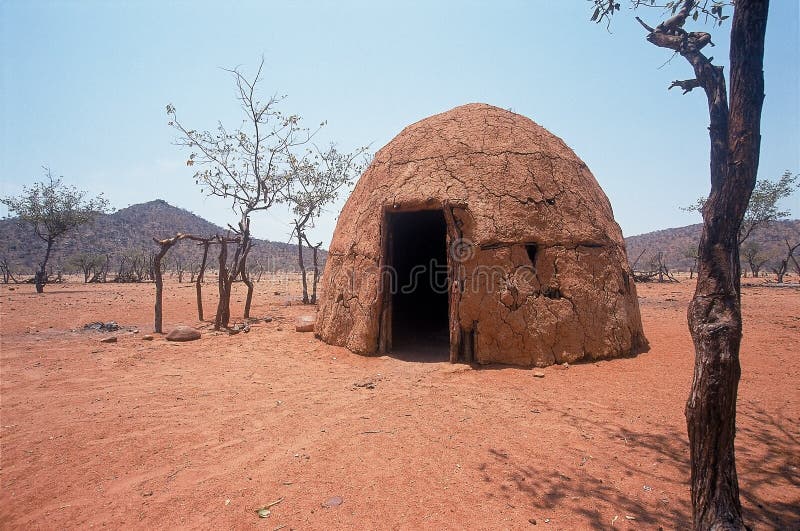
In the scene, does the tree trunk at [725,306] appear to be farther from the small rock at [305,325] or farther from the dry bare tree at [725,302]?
the small rock at [305,325]

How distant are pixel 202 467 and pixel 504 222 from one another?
457cm

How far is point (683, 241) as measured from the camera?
42500mm

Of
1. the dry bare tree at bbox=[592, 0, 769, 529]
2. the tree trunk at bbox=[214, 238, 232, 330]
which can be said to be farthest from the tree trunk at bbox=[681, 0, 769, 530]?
the tree trunk at bbox=[214, 238, 232, 330]

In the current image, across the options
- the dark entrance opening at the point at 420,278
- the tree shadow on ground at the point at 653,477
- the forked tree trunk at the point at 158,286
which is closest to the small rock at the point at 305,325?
the dark entrance opening at the point at 420,278

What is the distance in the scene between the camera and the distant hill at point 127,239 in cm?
3209

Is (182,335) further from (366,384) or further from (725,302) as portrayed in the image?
(725,302)

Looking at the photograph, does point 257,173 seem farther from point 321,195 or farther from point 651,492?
point 651,492

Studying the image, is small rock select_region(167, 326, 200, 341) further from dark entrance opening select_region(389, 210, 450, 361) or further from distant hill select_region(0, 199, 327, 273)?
distant hill select_region(0, 199, 327, 273)

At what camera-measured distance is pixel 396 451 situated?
3418mm

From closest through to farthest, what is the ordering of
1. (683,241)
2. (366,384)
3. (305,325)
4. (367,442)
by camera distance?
(367,442)
(366,384)
(305,325)
(683,241)

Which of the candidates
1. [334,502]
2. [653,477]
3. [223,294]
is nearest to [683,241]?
[223,294]

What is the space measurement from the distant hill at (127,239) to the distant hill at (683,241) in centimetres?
3839

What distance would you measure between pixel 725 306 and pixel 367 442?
112 inches

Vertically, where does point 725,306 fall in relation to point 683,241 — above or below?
below
